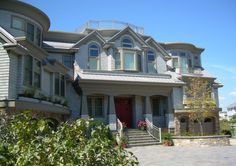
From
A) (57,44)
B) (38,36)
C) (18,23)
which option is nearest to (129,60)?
(57,44)

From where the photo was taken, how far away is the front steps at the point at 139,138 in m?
21.9

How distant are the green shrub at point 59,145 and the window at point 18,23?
50.6ft

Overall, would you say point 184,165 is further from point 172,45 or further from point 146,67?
point 172,45

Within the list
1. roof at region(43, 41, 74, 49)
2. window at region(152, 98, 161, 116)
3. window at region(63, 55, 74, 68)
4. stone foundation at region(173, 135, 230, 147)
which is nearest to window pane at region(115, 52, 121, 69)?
window at region(63, 55, 74, 68)

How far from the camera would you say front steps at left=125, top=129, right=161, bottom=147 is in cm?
2192

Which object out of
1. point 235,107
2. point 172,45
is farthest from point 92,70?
point 235,107

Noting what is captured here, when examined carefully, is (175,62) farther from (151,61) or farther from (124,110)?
(124,110)

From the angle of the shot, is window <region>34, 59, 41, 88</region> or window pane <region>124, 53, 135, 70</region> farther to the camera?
window pane <region>124, 53, 135, 70</region>

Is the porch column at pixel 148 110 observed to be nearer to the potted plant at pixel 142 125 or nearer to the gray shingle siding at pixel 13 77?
the potted plant at pixel 142 125

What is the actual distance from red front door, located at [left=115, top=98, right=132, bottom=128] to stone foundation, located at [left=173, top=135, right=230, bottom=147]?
5.89 m

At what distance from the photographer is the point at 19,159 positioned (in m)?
4.58

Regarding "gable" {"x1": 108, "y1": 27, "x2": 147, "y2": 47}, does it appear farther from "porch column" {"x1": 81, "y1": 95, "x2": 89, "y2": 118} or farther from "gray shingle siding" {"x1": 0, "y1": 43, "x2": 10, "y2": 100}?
"gray shingle siding" {"x1": 0, "y1": 43, "x2": 10, "y2": 100}

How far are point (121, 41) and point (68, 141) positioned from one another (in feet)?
76.6

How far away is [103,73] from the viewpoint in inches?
992
